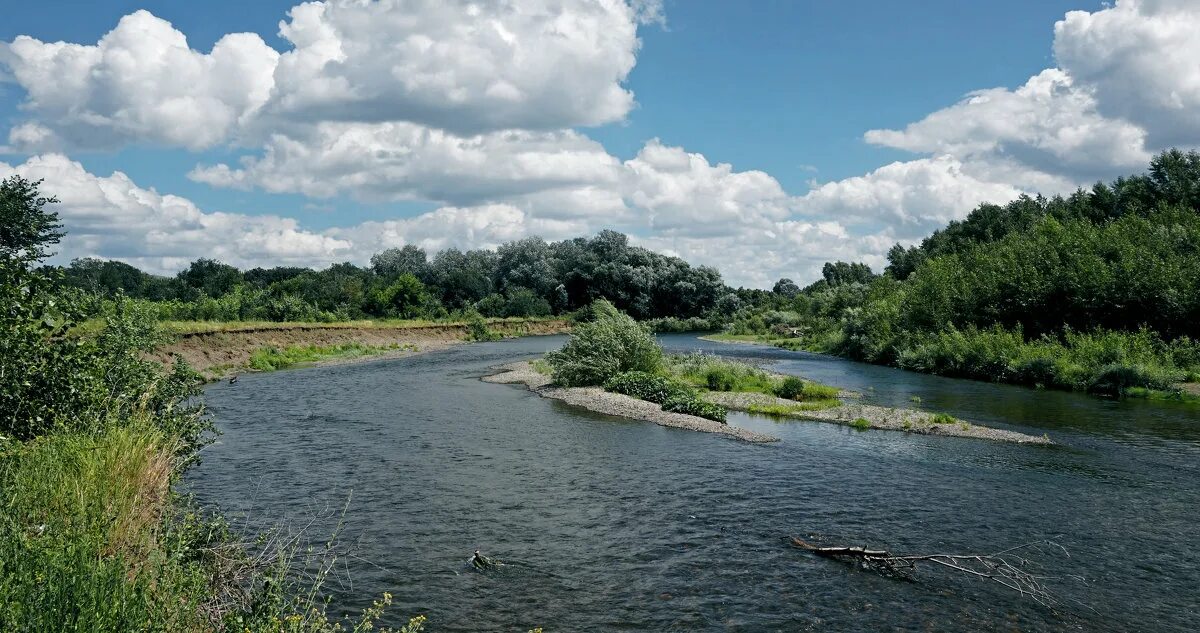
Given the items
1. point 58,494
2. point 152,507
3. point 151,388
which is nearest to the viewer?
point 58,494

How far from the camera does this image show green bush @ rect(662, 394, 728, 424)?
3044 centimetres

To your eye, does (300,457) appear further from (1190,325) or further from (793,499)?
(1190,325)

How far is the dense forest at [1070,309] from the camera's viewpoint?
42.1 metres

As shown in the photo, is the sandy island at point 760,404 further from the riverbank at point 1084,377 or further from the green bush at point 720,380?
the riverbank at point 1084,377

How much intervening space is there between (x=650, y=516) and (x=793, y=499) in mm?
3894

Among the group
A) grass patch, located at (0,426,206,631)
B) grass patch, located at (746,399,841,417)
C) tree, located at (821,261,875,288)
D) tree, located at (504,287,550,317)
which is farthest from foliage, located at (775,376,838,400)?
tree, located at (821,261,875,288)

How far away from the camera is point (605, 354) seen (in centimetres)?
4128

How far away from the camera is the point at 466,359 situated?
65.2 metres

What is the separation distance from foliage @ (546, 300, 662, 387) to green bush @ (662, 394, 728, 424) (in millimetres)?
7878

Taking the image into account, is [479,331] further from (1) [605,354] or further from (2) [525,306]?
(1) [605,354]

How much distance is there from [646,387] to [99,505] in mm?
28649

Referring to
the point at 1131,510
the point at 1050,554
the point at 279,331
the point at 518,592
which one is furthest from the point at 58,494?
the point at 279,331

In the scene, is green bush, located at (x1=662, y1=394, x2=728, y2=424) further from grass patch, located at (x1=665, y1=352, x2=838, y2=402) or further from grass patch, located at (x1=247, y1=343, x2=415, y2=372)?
grass patch, located at (x1=247, y1=343, x2=415, y2=372)

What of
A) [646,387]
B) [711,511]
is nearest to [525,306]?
[646,387]
